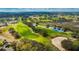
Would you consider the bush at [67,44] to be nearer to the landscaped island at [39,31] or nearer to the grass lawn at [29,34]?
the landscaped island at [39,31]

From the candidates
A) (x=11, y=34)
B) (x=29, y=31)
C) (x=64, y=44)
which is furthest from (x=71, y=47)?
(x=11, y=34)

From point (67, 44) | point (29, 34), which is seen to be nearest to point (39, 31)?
point (29, 34)

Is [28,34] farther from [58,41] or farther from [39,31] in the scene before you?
[58,41]

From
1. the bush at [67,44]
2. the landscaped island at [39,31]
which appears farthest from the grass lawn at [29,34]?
the bush at [67,44]

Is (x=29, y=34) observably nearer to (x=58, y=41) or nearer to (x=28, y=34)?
(x=28, y=34)

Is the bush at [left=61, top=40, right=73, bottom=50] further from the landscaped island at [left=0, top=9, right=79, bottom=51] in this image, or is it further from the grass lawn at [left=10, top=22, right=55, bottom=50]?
the grass lawn at [left=10, top=22, right=55, bottom=50]

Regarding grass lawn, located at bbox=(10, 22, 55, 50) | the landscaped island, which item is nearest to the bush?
the landscaped island

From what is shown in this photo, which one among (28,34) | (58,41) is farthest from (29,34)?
(58,41)
